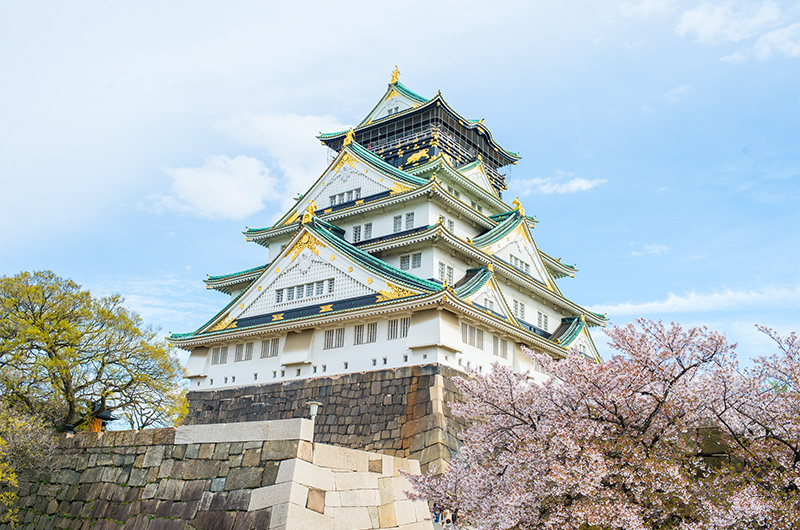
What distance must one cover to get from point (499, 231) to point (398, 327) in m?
10.1

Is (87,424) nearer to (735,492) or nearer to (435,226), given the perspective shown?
(435,226)

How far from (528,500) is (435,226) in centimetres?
1840

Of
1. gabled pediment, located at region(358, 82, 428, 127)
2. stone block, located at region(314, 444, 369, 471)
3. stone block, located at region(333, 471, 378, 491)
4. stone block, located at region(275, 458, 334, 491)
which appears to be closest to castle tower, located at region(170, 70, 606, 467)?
gabled pediment, located at region(358, 82, 428, 127)

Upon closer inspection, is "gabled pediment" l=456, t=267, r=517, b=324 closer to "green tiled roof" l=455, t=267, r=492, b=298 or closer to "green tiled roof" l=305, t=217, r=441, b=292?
"green tiled roof" l=455, t=267, r=492, b=298

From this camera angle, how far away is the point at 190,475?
44.6 feet

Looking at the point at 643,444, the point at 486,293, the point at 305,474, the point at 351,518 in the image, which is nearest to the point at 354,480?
the point at 351,518

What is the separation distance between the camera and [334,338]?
2723 cm

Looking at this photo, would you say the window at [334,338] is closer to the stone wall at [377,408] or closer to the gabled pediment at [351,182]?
the stone wall at [377,408]

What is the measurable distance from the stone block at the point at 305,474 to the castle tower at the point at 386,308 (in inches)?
375

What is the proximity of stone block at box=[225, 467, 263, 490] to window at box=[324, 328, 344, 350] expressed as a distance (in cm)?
1408

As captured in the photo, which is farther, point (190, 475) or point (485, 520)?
point (190, 475)

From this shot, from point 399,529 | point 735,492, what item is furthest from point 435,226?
point 735,492

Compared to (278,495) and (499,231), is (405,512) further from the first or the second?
(499,231)

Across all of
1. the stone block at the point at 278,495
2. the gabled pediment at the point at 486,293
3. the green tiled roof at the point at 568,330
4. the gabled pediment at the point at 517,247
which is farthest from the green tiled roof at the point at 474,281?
the stone block at the point at 278,495
